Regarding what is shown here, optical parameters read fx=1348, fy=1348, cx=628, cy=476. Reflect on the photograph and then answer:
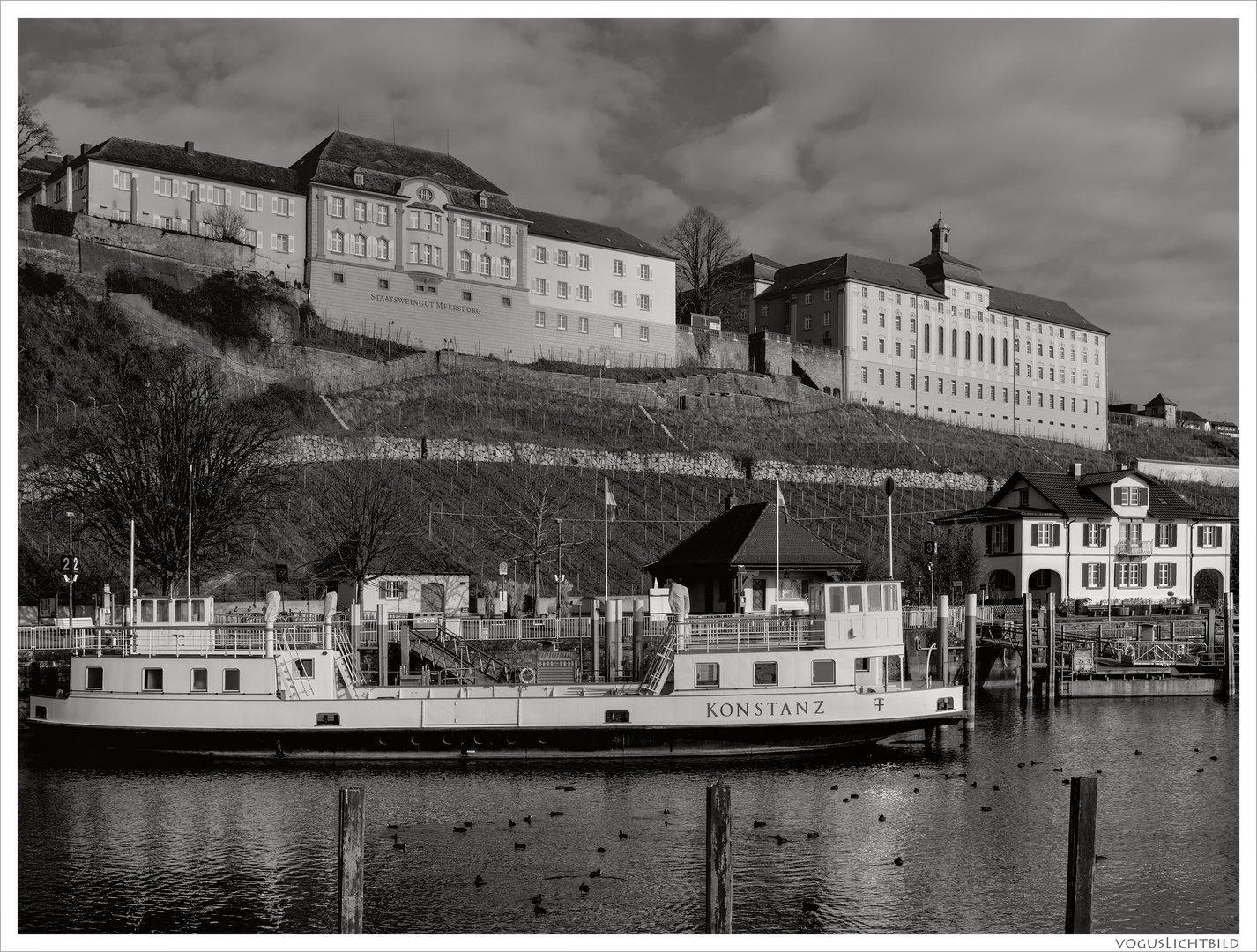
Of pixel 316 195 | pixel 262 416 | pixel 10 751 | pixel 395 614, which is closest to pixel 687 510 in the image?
pixel 262 416

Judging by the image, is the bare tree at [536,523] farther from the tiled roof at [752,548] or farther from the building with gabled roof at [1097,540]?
the building with gabled roof at [1097,540]

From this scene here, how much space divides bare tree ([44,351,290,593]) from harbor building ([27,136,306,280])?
3066cm

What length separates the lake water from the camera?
22.5 meters

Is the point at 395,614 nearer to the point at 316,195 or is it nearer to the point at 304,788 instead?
the point at 304,788

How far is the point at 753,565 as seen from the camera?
51.6m

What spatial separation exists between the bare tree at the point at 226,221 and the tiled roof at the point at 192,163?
215 cm

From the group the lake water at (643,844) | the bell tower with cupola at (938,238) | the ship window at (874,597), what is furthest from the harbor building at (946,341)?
the lake water at (643,844)

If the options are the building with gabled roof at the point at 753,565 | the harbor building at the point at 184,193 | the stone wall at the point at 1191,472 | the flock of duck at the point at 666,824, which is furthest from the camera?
the stone wall at the point at 1191,472

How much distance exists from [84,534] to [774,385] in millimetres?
65713

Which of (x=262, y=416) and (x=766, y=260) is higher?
(x=766, y=260)

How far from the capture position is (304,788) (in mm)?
33500

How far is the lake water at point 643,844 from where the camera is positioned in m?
22.5

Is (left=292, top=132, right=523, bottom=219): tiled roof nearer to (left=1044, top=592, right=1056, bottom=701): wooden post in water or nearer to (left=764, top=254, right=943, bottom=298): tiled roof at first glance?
(left=764, top=254, right=943, bottom=298): tiled roof

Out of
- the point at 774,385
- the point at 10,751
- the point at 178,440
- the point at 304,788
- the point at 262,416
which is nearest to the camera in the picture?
the point at 10,751
